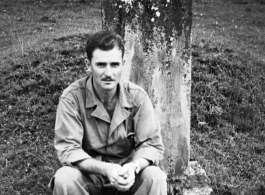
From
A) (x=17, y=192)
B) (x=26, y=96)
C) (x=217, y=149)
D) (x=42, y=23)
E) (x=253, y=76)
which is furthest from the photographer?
(x=42, y=23)

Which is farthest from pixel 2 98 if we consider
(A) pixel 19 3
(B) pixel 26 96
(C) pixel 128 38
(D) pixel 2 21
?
(A) pixel 19 3

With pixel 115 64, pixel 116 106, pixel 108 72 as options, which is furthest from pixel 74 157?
pixel 115 64

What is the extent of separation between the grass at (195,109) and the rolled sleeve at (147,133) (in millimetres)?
1575

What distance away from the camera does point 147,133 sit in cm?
354

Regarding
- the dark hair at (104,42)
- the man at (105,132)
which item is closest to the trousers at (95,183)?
the man at (105,132)

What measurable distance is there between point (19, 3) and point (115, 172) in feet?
43.3

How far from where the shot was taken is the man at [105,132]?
3262 mm

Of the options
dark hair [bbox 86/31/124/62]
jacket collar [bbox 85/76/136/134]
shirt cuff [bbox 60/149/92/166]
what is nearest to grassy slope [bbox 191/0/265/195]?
jacket collar [bbox 85/76/136/134]

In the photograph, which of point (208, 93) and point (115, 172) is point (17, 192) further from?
point (208, 93)

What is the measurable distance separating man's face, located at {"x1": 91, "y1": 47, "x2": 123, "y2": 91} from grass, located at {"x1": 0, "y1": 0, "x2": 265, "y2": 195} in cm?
195

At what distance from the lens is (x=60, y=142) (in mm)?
3430

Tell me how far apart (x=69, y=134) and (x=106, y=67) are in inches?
24.9

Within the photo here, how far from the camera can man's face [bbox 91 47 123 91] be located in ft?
11.3

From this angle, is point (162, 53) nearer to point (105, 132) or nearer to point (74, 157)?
point (105, 132)
